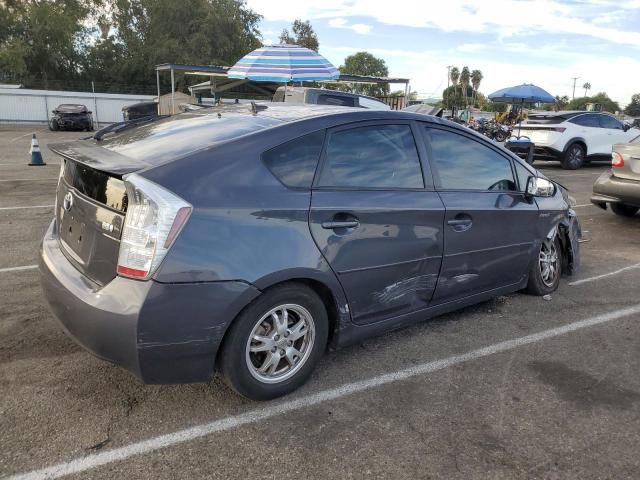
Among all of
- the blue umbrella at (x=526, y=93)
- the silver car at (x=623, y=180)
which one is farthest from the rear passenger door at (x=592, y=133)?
the silver car at (x=623, y=180)

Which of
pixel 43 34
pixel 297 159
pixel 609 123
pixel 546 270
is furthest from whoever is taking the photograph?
pixel 43 34

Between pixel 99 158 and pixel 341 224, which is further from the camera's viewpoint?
pixel 341 224

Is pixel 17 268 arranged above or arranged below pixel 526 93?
below

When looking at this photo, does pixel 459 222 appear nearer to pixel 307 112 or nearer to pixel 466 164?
pixel 466 164

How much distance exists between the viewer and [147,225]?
8.09 ft

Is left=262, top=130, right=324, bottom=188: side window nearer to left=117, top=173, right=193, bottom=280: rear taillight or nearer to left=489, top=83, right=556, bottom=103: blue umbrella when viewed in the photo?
left=117, top=173, right=193, bottom=280: rear taillight

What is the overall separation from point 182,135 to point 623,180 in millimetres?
6779

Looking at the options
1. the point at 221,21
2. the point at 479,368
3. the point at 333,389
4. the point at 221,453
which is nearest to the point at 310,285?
the point at 333,389

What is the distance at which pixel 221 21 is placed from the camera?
4112 centimetres

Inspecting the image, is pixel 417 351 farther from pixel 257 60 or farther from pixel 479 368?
pixel 257 60

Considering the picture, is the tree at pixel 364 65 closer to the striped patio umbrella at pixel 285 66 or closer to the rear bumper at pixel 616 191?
the striped patio umbrella at pixel 285 66

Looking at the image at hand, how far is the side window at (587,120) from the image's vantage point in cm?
1457

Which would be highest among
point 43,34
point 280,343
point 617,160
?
point 43,34

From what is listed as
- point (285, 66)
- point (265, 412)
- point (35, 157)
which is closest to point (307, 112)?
point (265, 412)
